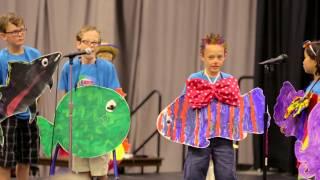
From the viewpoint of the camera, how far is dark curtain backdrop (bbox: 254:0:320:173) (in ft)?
23.7

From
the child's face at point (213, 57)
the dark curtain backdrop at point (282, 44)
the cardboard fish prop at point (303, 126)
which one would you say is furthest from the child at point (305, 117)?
the dark curtain backdrop at point (282, 44)

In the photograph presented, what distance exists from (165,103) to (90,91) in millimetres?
3784

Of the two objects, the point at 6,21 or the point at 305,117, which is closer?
the point at 6,21

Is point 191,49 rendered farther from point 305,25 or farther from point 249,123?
point 249,123

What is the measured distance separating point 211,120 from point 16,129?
1296 mm

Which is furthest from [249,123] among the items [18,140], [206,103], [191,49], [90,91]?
[191,49]

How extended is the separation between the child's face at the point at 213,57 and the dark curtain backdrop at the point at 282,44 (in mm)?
3164

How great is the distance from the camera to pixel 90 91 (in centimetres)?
421

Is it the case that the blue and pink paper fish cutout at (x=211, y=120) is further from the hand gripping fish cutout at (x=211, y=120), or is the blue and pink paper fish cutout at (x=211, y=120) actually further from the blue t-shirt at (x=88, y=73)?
the blue t-shirt at (x=88, y=73)

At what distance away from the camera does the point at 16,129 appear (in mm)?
3998

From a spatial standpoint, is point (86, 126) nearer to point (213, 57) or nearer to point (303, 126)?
point (213, 57)

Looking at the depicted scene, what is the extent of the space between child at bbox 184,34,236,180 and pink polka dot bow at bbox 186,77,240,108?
6 centimetres

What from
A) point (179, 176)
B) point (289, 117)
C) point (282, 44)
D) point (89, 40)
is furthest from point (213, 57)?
point (282, 44)

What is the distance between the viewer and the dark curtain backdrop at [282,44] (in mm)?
7238
